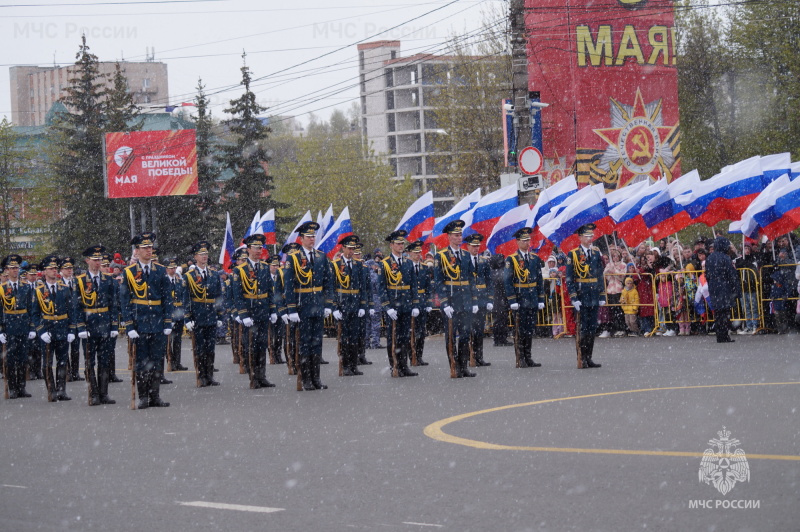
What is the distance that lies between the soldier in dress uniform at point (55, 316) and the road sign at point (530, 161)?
10.4 metres

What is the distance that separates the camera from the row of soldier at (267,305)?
47.7 feet

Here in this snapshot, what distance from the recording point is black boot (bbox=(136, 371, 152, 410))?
46.9 ft

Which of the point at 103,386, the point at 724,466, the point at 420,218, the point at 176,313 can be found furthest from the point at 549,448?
the point at 420,218

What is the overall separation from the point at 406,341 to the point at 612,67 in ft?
79.4

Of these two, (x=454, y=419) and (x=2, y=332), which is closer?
(x=454, y=419)

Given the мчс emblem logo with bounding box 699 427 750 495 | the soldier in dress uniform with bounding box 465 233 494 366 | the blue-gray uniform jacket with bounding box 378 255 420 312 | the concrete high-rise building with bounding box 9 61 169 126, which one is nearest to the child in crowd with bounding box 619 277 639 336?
the soldier in dress uniform with bounding box 465 233 494 366

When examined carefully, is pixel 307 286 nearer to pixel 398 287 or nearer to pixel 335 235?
pixel 398 287

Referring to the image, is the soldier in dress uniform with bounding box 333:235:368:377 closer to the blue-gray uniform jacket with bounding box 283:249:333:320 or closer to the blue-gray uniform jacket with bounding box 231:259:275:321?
the blue-gray uniform jacket with bounding box 231:259:275:321

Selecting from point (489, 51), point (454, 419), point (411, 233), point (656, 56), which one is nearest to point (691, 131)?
point (489, 51)

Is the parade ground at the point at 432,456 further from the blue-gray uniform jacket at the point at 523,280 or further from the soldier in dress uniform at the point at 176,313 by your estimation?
the soldier in dress uniform at the point at 176,313

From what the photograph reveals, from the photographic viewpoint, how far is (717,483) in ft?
24.1

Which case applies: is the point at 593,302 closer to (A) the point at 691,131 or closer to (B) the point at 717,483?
(B) the point at 717,483

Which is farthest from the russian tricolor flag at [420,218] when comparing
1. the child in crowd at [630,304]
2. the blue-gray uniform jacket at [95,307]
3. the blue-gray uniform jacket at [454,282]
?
the blue-gray uniform jacket at [95,307]

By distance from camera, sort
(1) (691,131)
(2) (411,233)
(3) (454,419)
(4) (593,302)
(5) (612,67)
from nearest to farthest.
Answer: (3) (454,419) < (4) (593,302) < (2) (411,233) < (5) (612,67) < (1) (691,131)
